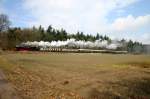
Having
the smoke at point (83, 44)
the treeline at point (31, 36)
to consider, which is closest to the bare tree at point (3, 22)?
the treeline at point (31, 36)

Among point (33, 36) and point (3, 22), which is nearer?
point (3, 22)

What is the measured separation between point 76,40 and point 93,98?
161 meters

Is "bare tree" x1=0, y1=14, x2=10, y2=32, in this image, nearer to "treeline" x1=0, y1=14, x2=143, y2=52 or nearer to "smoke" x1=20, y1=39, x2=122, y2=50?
"treeline" x1=0, y1=14, x2=143, y2=52

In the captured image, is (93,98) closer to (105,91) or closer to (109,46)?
(105,91)

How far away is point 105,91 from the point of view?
1500 cm

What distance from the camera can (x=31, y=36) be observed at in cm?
14975

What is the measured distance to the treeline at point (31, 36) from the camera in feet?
377

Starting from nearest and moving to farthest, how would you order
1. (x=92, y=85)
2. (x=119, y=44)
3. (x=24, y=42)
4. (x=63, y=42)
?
(x=92, y=85), (x=24, y=42), (x=63, y=42), (x=119, y=44)

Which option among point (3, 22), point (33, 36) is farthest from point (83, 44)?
point (3, 22)

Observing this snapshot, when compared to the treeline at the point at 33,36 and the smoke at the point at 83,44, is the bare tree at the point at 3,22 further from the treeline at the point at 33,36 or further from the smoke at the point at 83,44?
the smoke at the point at 83,44

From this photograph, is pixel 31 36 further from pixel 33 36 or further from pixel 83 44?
pixel 83 44

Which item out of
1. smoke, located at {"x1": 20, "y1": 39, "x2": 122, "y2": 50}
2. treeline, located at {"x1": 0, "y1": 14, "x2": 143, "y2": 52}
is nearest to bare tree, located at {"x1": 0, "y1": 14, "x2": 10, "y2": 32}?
treeline, located at {"x1": 0, "y1": 14, "x2": 143, "y2": 52}

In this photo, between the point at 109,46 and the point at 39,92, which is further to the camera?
the point at 109,46

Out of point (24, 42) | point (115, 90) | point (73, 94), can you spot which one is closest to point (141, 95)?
point (115, 90)
